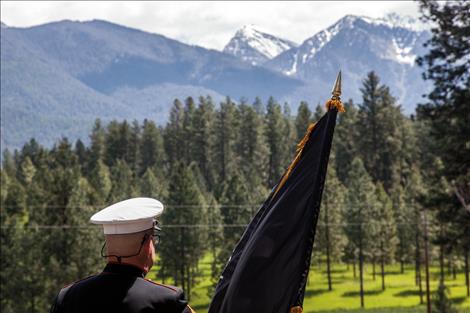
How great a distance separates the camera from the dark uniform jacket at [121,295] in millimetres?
4164

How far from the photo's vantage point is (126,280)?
14.0 feet

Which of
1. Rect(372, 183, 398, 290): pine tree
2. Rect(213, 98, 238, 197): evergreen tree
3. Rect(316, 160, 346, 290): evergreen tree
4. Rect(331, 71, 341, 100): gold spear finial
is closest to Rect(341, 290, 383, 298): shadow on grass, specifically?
Rect(372, 183, 398, 290): pine tree

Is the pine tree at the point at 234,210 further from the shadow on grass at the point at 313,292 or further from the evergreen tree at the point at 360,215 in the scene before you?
the evergreen tree at the point at 360,215

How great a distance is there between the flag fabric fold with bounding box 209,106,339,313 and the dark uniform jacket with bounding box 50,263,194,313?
0.44m

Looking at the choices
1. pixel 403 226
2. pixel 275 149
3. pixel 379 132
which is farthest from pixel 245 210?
pixel 275 149

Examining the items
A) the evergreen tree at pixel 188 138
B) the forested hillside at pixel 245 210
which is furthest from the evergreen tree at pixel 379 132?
the evergreen tree at pixel 188 138

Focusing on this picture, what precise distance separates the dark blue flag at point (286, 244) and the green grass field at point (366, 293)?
41.3 m

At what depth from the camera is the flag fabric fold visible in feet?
14.6

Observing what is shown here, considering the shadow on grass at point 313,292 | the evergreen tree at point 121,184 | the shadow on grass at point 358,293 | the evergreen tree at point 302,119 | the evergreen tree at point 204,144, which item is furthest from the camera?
the evergreen tree at point 204,144

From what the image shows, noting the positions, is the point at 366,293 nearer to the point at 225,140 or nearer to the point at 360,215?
the point at 360,215

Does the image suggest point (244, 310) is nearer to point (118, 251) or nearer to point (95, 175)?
point (118, 251)

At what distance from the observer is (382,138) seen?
93562 mm

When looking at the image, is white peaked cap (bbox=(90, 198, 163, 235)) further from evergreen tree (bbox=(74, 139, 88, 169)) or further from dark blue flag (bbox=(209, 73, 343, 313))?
evergreen tree (bbox=(74, 139, 88, 169))

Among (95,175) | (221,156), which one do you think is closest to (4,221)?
(95,175)
